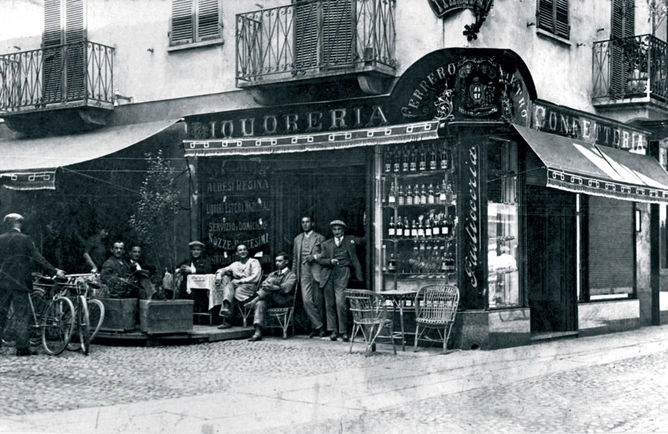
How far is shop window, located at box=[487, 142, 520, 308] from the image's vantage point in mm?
13797

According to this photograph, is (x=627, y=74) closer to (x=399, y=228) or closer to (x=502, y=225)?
(x=502, y=225)

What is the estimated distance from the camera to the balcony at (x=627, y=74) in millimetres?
16172

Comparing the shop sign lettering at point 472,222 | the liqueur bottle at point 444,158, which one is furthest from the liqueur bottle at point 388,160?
the shop sign lettering at point 472,222

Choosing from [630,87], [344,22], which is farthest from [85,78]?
[630,87]

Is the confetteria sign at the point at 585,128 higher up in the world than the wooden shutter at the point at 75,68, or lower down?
lower down

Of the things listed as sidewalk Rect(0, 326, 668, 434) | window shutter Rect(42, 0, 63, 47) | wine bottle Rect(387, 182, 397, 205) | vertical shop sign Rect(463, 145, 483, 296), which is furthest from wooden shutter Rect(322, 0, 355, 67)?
window shutter Rect(42, 0, 63, 47)

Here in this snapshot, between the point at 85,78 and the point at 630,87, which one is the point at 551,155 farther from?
the point at 85,78

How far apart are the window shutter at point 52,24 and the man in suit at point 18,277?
21.7 feet

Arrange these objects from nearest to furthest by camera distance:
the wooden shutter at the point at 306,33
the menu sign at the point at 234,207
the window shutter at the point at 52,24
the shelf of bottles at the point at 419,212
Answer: the shelf of bottles at the point at 419,212, the wooden shutter at the point at 306,33, the menu sign at the point at 234,207, the window shutter at the point at 52,24

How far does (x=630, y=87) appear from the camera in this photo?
16.3 m

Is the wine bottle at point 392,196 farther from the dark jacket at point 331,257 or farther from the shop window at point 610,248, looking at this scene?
the shop window at point 610,248

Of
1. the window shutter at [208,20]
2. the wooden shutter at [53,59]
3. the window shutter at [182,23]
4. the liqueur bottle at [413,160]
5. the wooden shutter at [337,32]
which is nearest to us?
the wooden shutter at [337,32]

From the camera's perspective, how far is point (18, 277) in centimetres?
1204

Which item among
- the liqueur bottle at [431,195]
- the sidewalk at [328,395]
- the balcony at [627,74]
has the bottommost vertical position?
the sidewalk at [328,395]
